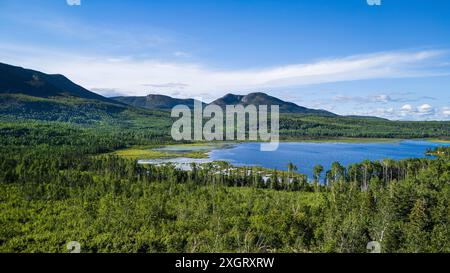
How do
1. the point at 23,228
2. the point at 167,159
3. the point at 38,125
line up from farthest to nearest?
the point at 38,125 < the point at 167,159 < the point at 23,228

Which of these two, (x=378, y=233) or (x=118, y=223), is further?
(x=118, y=223)

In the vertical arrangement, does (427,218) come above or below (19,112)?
below

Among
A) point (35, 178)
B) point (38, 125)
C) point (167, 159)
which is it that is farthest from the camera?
Result: point (38, 125)

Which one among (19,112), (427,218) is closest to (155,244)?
(427,218)

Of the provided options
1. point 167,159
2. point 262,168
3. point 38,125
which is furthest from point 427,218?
point 38,125

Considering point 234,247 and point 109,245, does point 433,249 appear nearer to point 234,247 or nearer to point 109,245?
point 234,247
